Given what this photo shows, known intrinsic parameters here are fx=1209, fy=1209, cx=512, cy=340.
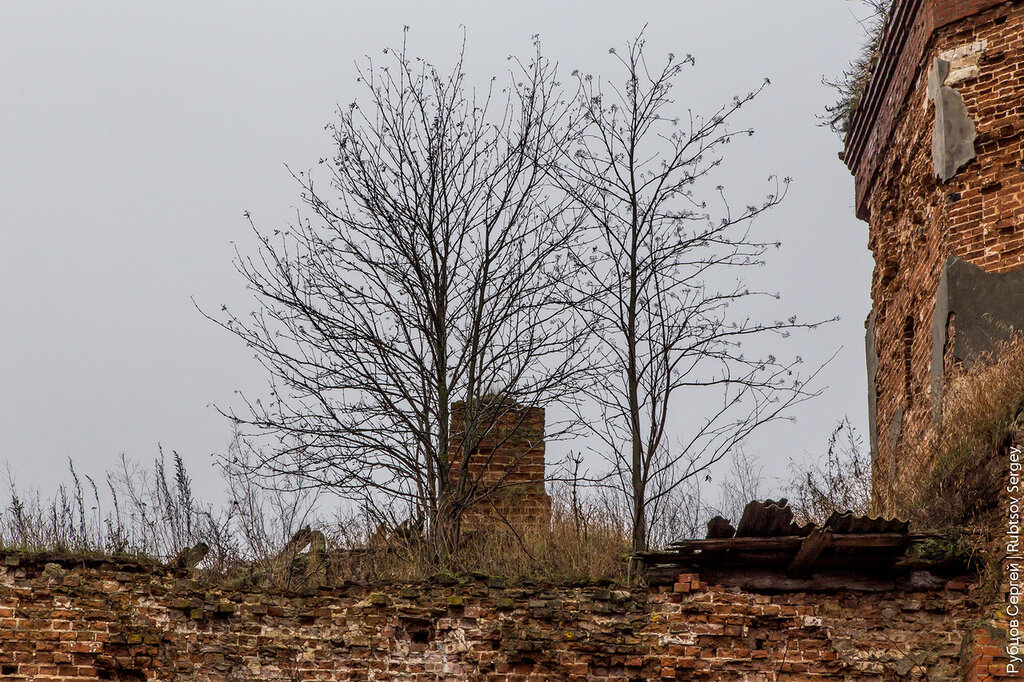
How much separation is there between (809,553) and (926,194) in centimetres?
444

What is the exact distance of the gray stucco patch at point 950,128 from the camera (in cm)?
1052

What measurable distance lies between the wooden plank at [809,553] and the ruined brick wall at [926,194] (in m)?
1.66

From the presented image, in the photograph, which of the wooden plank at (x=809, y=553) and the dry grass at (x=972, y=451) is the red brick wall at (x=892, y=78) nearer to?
the dry grass at (x=972, y=451)

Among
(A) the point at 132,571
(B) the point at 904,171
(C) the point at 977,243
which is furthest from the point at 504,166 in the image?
(A) the point at 132,571

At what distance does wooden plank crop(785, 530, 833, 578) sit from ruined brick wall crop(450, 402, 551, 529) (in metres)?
3.58

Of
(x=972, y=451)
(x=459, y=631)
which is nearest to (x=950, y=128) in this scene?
(x=972, y=451)

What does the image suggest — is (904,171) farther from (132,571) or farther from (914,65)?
(132,571)

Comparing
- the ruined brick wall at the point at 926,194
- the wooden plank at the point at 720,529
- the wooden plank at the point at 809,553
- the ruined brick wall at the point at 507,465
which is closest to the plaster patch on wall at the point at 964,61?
the ruined brick wall at the point at 926,194

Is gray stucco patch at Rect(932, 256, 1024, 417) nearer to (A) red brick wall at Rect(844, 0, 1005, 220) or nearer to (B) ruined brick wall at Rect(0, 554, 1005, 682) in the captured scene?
(A) red brick wall at Rect(844, 0, 1005, 220)

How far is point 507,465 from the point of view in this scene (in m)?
12.5

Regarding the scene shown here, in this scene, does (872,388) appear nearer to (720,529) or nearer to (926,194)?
(926,194)

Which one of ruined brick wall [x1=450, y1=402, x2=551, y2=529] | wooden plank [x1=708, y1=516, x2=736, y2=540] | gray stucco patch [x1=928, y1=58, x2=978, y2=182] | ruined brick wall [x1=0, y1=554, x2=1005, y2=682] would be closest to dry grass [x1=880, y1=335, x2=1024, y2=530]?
ruined brick wall [x1=0, y1=554, x2=1005, y2=682]

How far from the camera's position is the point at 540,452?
12.7 meters

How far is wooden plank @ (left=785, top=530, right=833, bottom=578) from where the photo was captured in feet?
27.7
